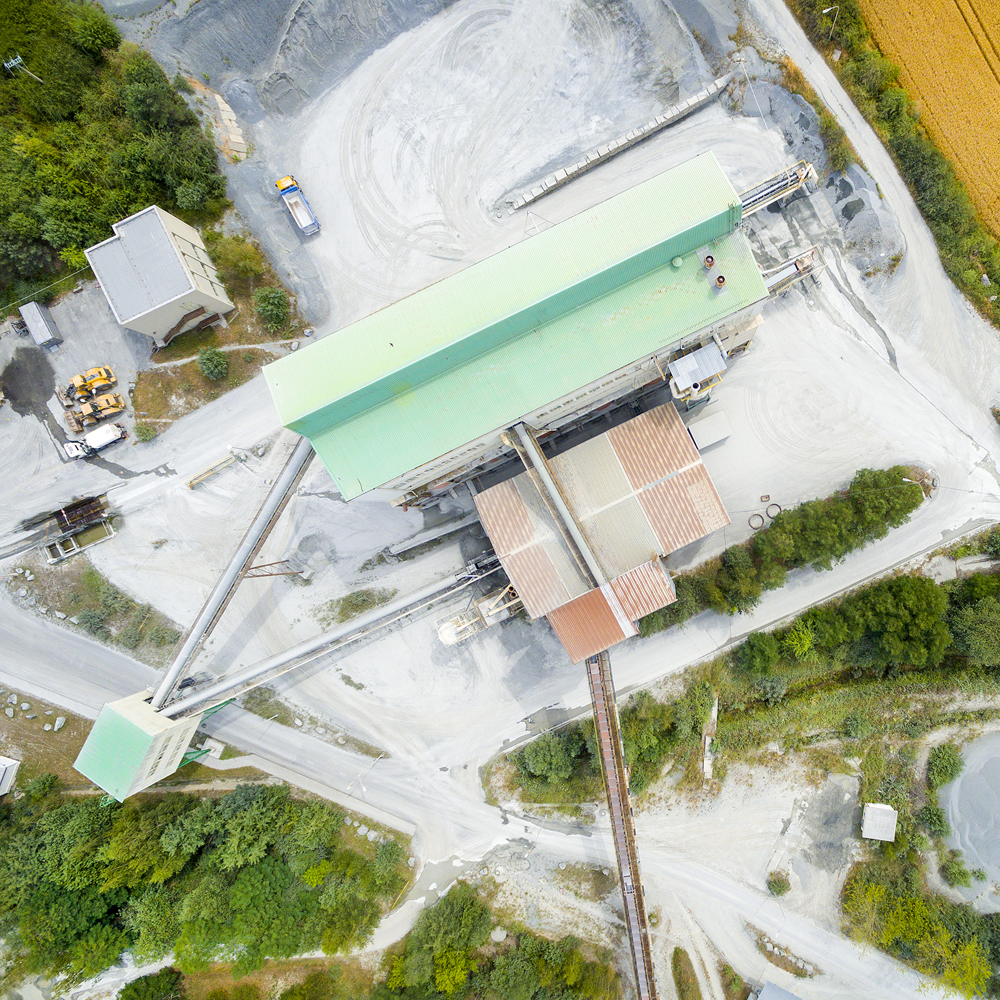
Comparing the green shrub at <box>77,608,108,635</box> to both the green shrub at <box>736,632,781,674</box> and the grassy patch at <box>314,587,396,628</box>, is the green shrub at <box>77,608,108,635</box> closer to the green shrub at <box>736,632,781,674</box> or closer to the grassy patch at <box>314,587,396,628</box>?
the grassy patch at <box>314,587,396,628</box>

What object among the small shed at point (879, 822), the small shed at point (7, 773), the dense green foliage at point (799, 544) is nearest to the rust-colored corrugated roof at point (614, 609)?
the dense green foliage at point (799, 544)

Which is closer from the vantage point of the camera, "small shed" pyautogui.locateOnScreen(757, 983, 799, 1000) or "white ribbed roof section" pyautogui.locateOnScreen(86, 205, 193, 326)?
"white ribbed roof section" pyautogui.locateOnScreen(86, 205, 193, 326)

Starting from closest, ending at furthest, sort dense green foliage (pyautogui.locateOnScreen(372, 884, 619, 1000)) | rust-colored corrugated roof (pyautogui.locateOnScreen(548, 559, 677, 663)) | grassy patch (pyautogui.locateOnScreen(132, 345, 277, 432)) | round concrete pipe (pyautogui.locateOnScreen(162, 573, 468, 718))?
1. rust-colored corrugated roof (pyautogui.locateOnScreen(548, 559, 677, 663))
2. dense green foliage (pyautogui.locateOnScreen(372, 884, 619, 1000))
3. round concrete pipe (pyautogui.locateOnScreen(162, 573, 468, 718))
4. grassy patch (pyautogui.locateOnScreen(132, 345, 277, 432))

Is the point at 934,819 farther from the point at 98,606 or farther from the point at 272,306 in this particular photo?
the point at 98,606

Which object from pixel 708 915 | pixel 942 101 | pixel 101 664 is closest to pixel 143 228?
pixel 101 664

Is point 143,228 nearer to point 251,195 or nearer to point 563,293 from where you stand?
point 251,195

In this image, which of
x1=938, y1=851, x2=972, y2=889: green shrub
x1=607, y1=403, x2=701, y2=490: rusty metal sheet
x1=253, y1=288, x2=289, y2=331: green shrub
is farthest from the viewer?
x1=253, y1=288, x2=289, y2=331: green shrub

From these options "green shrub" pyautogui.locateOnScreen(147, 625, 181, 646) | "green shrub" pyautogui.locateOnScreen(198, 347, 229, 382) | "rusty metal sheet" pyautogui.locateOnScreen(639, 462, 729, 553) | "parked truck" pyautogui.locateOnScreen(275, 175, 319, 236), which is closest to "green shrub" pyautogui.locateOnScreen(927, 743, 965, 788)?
"rusty metal sheet" pyautogui.locateOnScreen(639, 462, 729, 553)

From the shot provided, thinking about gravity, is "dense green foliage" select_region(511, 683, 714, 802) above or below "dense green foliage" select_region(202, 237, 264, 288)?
below
